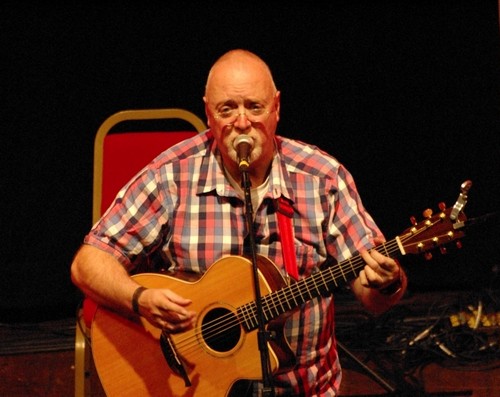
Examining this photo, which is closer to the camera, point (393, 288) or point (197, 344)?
point (393, 288)

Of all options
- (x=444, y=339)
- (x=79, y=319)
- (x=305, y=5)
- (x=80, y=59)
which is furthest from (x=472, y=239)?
(x=79, y=319)

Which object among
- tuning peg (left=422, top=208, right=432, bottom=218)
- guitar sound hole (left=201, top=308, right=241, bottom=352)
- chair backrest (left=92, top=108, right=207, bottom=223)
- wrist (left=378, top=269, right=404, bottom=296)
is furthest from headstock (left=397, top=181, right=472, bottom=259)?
chair backrest (left=92, top=108, right=207, bottom=223)

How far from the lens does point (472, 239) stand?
18.4 feet

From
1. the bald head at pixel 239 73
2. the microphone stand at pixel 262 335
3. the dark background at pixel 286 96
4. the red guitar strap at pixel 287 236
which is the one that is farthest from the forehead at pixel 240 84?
the dark background at pixel 286 96

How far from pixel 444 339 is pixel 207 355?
6.80 ft

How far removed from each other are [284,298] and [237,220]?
0.36 meters

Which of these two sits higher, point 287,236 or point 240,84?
point 240,84

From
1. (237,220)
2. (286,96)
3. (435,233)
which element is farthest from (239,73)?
(286,96)

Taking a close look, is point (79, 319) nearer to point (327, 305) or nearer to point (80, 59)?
point (327, 305)

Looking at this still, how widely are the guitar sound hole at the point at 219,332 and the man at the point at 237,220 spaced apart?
0.05 m

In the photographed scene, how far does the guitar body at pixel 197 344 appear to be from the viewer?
3.08m

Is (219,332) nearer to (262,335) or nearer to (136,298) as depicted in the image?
(136,298)

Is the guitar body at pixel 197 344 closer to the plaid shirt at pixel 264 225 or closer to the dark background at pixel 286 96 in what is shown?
the plaid shirt at pixel 264 225

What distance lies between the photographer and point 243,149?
290 cm
